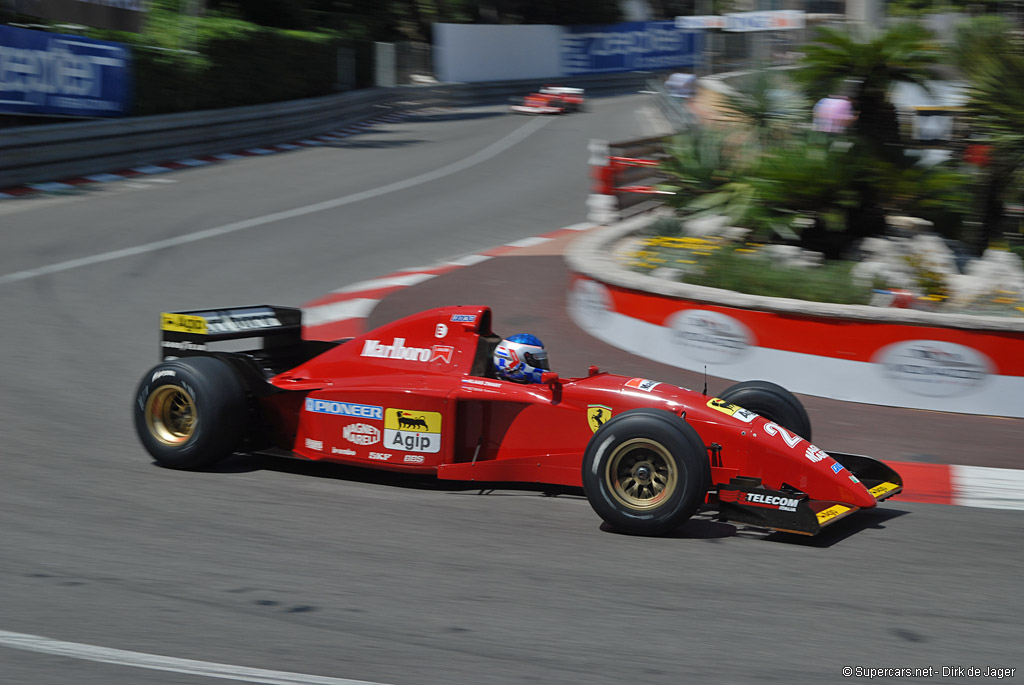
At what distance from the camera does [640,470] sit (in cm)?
595

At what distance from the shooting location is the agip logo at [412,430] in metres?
6.68

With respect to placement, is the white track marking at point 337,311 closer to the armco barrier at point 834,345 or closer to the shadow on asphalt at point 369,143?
the armco barrier at point 834,345

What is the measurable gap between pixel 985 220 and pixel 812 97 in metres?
2.17

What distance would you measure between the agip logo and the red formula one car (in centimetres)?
2717

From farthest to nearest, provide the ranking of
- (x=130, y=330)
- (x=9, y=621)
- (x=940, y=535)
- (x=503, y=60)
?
1. (x=503, y=60)
2. (x=130, y=330)
3. (x=940, y=535)
4. (x=9, y=621)

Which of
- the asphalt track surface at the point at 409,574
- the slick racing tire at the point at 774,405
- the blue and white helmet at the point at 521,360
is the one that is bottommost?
the asphalt track surface at the point at 409,574

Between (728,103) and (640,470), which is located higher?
(728,103)

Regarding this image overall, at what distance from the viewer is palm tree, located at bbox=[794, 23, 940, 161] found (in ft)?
36.2

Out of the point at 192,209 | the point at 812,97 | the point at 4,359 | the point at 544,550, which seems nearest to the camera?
the point at 544,550

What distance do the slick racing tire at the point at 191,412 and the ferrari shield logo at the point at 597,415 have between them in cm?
224

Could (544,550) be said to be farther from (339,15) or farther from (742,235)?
(339,15)

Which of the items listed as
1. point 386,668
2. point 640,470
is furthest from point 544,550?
point 386,668

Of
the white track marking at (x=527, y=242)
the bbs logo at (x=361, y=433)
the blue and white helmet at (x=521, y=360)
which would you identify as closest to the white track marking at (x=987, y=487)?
the blue and white helmet at (x=521, y=360)

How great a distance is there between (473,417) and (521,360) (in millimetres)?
453
